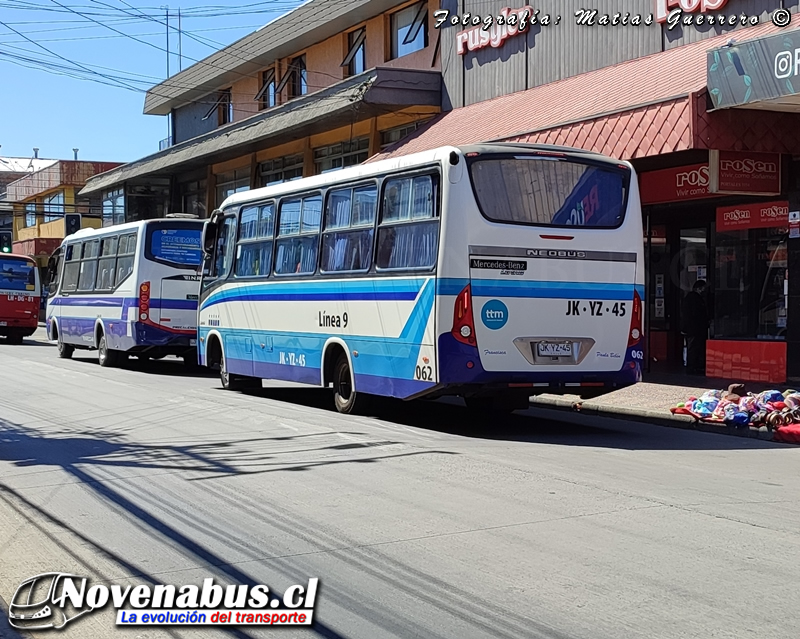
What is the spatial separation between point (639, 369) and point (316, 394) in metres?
6.60

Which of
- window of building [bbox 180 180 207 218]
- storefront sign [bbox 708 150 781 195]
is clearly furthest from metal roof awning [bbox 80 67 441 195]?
storefront sign [bbox 708 150 781 195]

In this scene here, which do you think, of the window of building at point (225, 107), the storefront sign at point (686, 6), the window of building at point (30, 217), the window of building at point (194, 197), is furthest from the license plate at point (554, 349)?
the window of building at point (30, 217)

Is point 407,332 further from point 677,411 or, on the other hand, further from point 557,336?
point 677,411

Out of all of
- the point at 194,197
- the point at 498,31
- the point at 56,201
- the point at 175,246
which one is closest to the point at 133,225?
the point at 175,246

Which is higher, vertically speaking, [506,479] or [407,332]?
[407,332]

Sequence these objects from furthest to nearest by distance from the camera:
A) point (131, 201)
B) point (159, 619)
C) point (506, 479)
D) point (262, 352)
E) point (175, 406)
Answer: point (131, 201)
point (262, 352)
point (175, 406)
point (506, 479)
point (159, 619)

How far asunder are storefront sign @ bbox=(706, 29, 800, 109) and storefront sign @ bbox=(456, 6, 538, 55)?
24.8 ft

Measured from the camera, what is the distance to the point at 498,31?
2323 centimetres

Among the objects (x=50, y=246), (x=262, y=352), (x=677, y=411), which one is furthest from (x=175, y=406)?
(x=50, y=246)

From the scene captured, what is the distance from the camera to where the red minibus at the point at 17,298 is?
36.7 meters

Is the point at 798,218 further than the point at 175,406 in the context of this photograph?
Yes

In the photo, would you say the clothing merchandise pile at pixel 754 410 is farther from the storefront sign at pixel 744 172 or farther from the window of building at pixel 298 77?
the window of building at pixel 298 77

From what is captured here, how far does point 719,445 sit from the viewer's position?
12.6 metres

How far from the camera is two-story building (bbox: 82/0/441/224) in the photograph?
86.3ft
